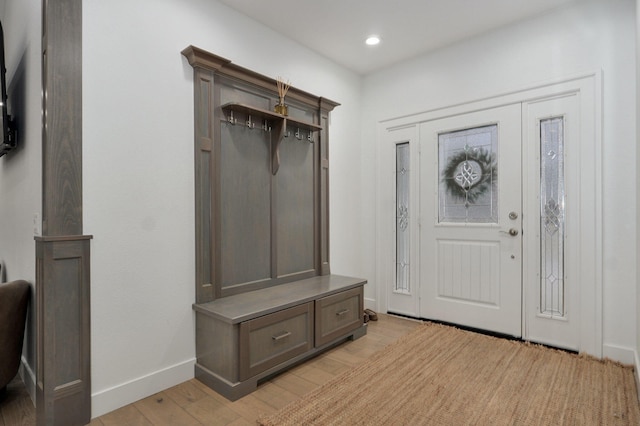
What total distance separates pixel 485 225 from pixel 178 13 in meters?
3.06

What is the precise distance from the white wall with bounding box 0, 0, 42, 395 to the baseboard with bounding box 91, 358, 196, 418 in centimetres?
62

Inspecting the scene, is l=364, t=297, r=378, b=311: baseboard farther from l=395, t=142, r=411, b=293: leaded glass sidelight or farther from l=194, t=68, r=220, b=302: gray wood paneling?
l=194, t=68, r=220, b=302: gray wood paneling

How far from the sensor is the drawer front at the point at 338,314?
106 inches

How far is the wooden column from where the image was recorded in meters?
1.77

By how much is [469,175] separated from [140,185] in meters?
2.83

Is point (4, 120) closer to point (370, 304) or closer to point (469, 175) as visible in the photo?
point (370, 304)

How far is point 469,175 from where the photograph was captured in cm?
327

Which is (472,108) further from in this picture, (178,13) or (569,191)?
(178,13)

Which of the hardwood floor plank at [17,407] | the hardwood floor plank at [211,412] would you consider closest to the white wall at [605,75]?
the hardwood floor plank at [211,412]

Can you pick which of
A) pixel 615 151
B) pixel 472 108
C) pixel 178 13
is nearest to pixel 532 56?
pixel 472 108

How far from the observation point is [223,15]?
2.63 m

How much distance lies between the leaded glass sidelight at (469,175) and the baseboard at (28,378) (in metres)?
3.45

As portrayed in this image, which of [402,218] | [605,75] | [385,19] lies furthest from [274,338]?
[605,75]

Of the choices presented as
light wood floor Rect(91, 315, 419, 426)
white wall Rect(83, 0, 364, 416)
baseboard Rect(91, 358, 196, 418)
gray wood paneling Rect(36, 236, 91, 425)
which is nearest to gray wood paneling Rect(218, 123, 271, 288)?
white wall Rect(83, 0, 364, 416)
